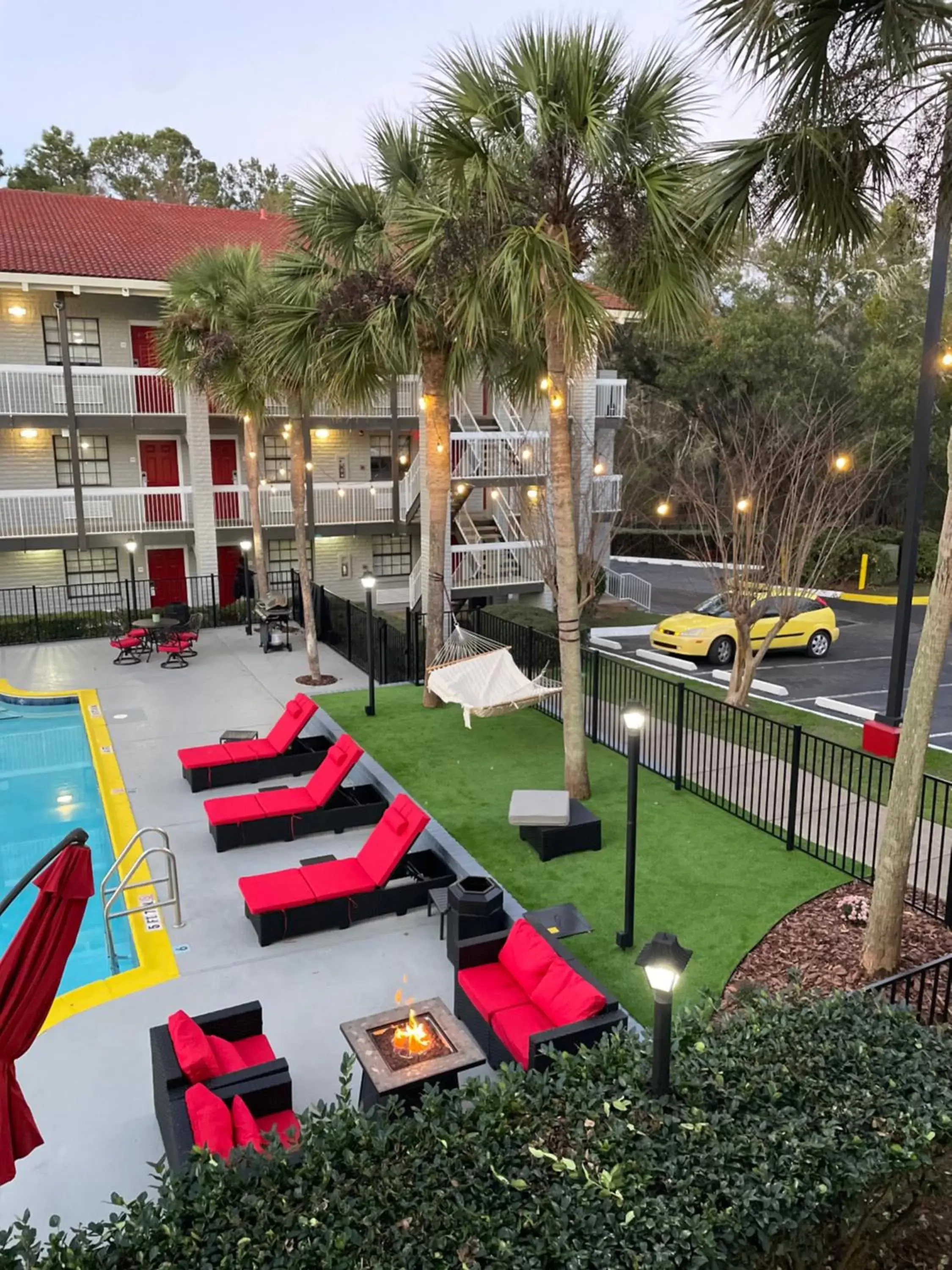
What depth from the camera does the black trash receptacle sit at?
304 inches

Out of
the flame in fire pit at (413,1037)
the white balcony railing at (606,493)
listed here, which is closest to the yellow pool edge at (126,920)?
the flame in fire pit at (413,1037)

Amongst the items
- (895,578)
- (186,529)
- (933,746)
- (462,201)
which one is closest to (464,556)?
(186,529)

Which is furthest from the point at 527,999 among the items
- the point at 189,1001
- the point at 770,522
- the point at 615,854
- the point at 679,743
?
the point at 770,522

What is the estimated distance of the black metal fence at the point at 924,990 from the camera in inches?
229

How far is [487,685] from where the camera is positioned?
1255 cm

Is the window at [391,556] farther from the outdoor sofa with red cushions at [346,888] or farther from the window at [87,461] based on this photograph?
the outdoor sofa with red cushions at [346,888]

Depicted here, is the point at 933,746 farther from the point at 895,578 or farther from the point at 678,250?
the point at 895,578

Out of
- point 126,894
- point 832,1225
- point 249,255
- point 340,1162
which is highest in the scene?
point 249,255

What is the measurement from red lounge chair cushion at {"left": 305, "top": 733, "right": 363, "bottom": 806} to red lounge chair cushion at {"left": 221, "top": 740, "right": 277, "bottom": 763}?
141cm

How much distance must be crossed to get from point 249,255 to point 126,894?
14.2m

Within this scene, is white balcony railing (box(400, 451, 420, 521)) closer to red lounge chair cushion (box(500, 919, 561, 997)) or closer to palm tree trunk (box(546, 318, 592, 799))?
palm tree trunk (box(546, 318, 592, 799))

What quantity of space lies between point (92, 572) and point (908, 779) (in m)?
24.4

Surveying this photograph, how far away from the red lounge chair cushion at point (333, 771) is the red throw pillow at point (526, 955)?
4.07 m

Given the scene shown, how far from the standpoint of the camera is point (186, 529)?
2500 centimetres
